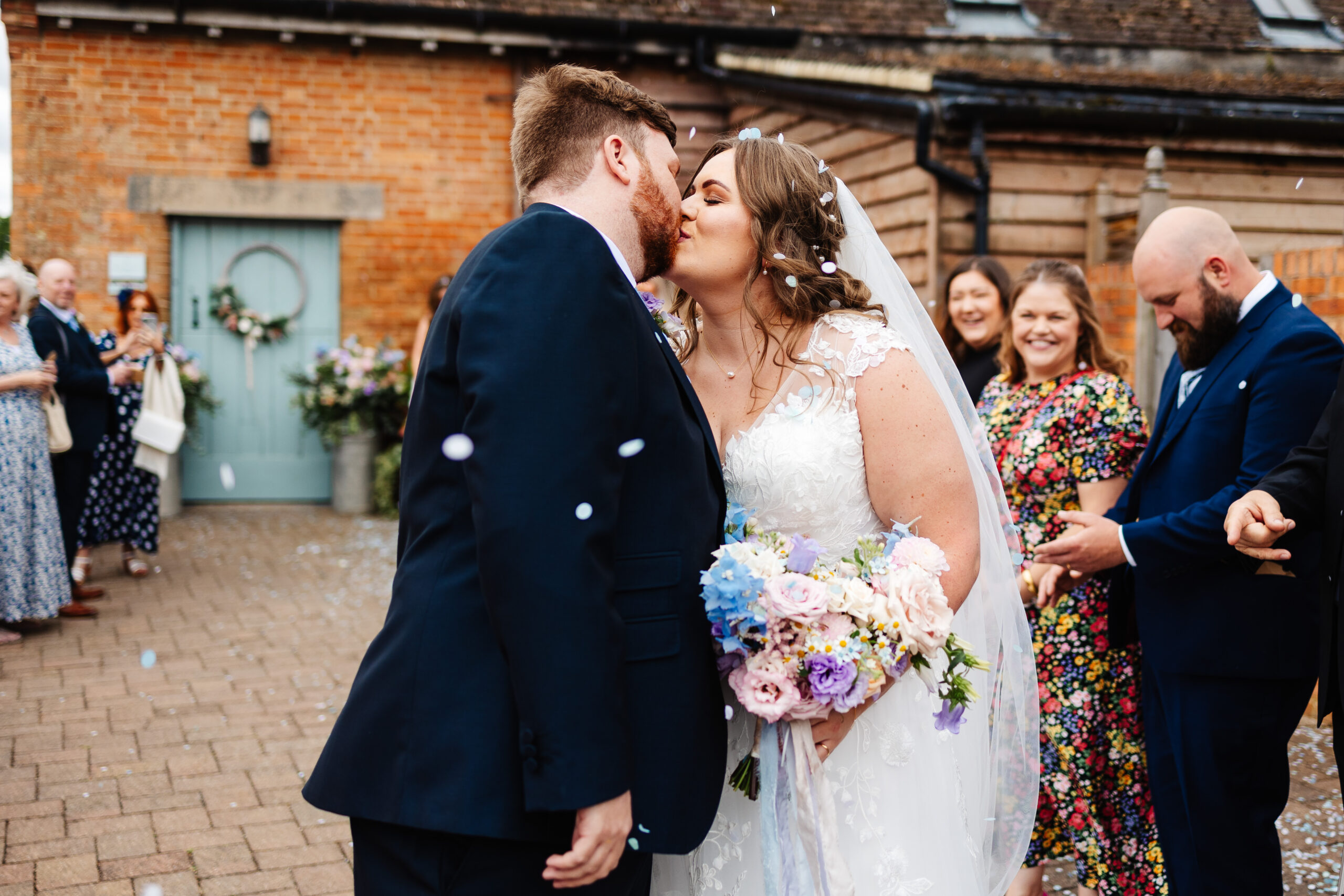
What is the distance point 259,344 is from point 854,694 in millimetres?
10053

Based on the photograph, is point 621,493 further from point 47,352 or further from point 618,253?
point 47,352

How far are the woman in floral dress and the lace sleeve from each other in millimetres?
1318

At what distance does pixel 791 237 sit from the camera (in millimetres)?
2467

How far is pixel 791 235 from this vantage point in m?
2.46

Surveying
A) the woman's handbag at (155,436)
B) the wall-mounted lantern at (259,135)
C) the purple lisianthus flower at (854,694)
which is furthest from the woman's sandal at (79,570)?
the purple lisianthus flower at (854,694)

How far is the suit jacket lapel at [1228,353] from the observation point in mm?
3014

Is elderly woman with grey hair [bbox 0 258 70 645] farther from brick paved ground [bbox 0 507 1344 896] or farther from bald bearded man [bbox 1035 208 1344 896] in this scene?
bald bearded man [bbox 1035 208 1344 896]

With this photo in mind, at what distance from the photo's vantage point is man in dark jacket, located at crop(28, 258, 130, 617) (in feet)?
22.2

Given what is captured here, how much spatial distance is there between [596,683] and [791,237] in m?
1.20

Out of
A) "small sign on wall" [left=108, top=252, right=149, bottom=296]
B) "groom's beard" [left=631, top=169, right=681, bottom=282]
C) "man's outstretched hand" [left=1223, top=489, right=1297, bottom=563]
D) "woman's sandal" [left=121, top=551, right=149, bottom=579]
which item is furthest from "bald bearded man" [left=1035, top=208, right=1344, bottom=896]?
"small sign on wall" [left=108, top=252, right=149, bottom=296]

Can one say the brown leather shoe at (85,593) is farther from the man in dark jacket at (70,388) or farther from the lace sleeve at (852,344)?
the lace sleeve at (852,344)

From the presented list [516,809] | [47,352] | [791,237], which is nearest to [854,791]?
[516,809]

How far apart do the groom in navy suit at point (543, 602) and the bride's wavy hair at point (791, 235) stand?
54cm

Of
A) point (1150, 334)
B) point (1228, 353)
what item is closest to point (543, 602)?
point (1228, 353)
